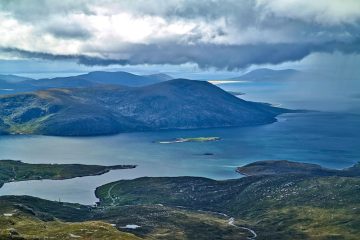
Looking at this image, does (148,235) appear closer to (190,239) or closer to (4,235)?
(190,239)

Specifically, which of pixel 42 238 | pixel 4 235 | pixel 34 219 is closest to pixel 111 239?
pixel 42 238

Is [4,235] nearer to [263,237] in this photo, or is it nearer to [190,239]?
[190,239]

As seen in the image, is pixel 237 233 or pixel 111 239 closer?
pixel 111 239

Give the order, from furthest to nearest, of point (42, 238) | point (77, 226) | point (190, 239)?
point (190, 239) → point (77, 226) → point (42, 238)

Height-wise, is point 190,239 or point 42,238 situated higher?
point 42,238

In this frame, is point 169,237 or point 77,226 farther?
point 169,237

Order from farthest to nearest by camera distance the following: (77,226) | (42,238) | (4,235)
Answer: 1. (77,226)
2. (42,238)
3. (4,235)

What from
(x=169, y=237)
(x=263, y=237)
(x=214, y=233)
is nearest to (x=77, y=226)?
(x=169, y=237)

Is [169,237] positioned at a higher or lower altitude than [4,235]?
lower

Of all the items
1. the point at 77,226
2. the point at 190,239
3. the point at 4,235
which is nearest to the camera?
the point at 4,235
